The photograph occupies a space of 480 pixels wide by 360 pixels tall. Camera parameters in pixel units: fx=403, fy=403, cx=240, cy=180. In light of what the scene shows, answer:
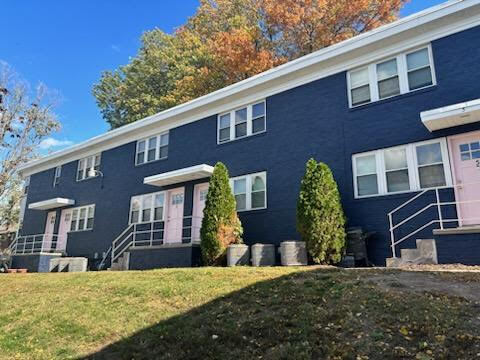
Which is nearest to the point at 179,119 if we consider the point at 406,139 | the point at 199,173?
the point at 199,173

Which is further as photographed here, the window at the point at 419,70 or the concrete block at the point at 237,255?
the concrete block at the point at 237,255

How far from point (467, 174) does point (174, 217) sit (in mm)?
10420

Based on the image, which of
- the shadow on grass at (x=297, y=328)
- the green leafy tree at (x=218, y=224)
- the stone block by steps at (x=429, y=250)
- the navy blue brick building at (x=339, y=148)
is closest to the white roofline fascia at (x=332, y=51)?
the navy blue brick building at (x=339, y=148)

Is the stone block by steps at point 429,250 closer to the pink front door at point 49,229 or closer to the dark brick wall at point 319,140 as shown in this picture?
the dark brick wall at point 319,140

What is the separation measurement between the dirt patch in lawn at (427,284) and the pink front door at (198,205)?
8.52 m

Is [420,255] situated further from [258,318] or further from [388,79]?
[388,79]

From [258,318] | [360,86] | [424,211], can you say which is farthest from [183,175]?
[258,318]

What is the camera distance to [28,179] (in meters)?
25.8

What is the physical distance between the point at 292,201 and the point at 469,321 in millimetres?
7903

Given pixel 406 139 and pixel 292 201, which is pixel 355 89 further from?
pixel 292 201

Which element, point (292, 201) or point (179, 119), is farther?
point (179, 119)

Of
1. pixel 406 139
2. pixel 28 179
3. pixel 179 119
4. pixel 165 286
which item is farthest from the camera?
pixel 28 179

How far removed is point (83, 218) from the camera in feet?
A: 67.1

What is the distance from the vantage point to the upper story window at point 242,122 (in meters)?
14.4
